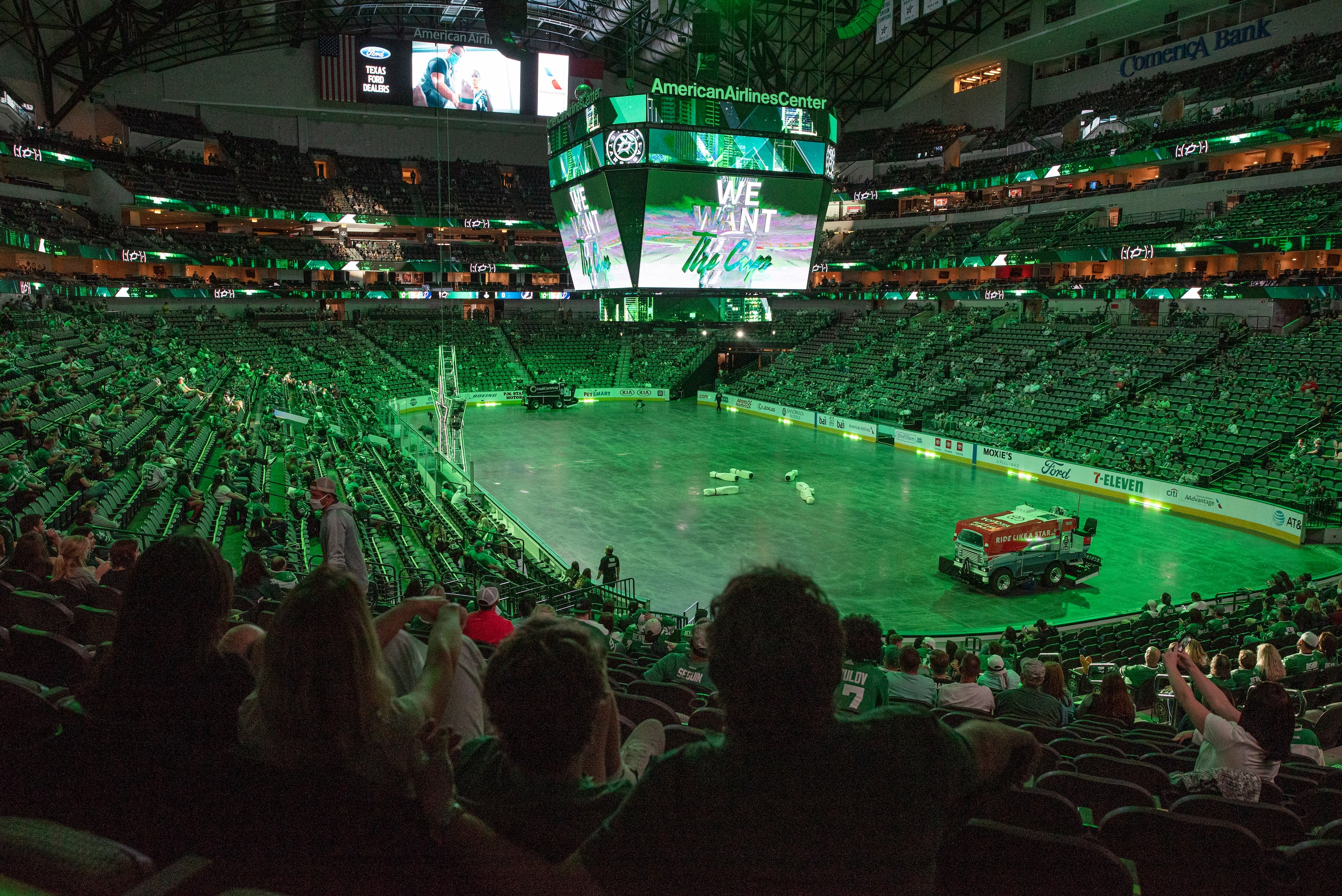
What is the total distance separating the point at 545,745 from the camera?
1917 mm

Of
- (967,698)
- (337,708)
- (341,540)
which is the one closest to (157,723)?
(337,708)

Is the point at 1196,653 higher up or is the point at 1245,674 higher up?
the point at 1196,653

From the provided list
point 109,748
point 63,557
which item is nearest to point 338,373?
point 63,557

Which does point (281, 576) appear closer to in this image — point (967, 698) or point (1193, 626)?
point (967, 698)

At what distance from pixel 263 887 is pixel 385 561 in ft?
48.4

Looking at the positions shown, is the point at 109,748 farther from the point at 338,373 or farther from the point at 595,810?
the point at 338,373

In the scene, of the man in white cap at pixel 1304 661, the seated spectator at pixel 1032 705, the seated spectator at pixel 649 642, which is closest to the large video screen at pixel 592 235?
the seated spectator at pixel 649 642

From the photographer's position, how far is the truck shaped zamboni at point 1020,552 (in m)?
19.0

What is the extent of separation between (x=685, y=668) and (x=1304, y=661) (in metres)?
7.72

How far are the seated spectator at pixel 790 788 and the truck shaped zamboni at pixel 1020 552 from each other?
60.3 ft

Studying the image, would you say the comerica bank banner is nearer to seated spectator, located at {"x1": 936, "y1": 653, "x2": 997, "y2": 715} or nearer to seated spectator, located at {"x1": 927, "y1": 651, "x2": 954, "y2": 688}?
seated spectator, located at {"x1": 927, "y1": 651, "x2": 954, "y2": 688}

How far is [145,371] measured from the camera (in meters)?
27.8

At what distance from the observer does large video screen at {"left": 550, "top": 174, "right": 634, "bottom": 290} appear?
32.2 meters

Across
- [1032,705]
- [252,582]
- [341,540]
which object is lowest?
[1032,705]
